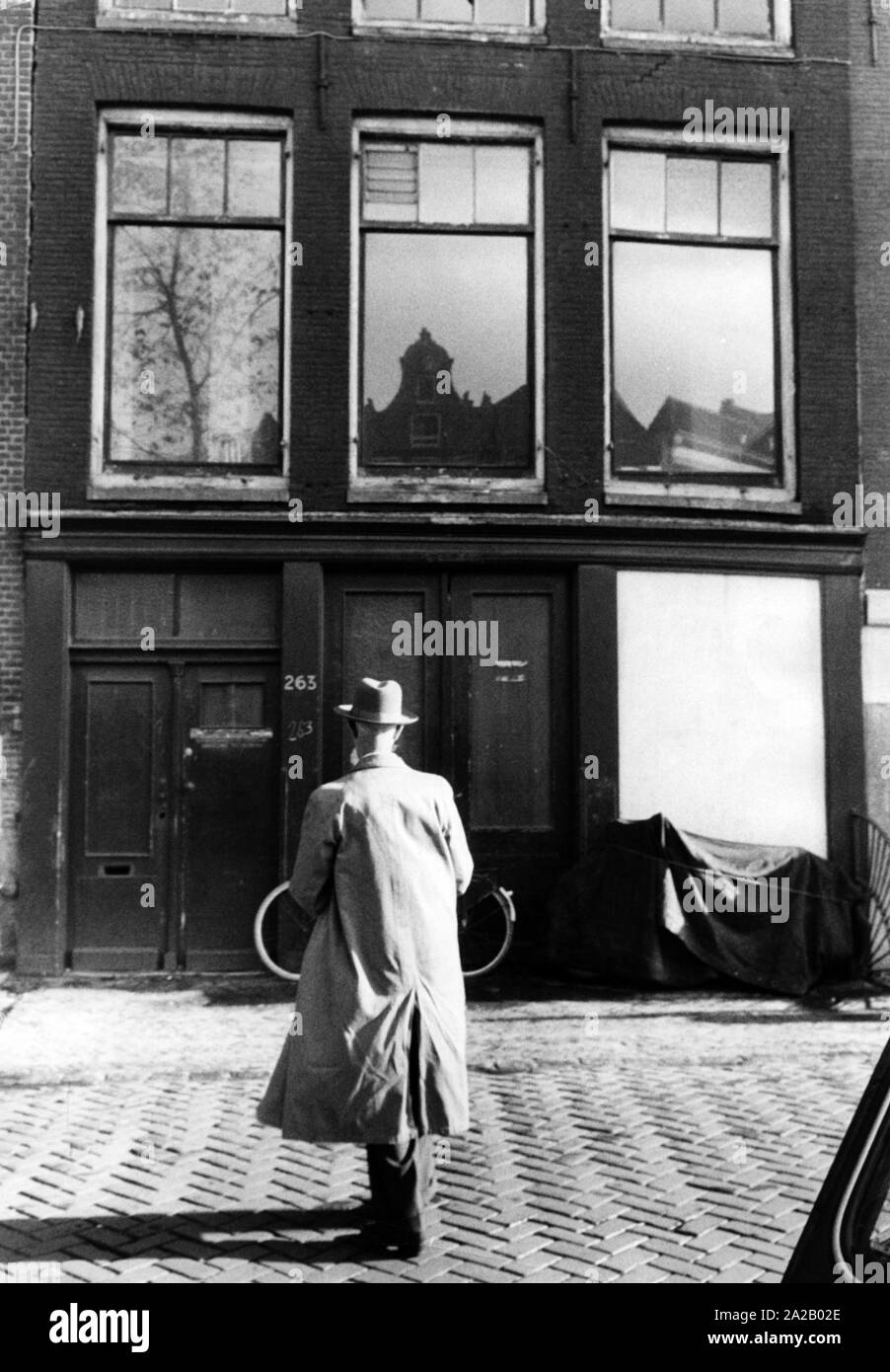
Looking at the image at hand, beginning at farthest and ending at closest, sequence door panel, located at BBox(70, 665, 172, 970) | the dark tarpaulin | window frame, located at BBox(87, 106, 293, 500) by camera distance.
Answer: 1. window frame, located at BBox(87, 106, 293, 500)
2. door panel, located at BBox(70, 665, 172, 970)
3. the dark tarpaulin

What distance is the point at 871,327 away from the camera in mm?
11594

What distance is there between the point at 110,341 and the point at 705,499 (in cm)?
512

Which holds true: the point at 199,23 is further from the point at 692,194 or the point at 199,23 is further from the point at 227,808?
the point at 227,808

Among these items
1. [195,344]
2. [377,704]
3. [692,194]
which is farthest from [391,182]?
[377,704]

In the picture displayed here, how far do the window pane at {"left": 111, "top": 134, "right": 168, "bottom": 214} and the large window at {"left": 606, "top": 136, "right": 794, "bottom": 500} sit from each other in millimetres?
3822

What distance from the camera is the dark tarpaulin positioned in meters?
9.53

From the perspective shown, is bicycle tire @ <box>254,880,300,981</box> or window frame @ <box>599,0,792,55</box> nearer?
bicycle tire @ <box>254,880,300,981</box>

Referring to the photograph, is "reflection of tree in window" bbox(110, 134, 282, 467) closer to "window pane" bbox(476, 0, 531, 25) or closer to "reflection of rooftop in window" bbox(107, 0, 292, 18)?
"reflection of rooftop in window" bbox(107, 0, 292, 18)

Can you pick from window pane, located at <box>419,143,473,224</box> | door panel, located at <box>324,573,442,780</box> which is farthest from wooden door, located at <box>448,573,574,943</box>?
window pane, located at <box>419,143,473,224</box>

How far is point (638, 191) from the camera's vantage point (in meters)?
11.3

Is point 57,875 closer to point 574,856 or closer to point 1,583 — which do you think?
point 1,583

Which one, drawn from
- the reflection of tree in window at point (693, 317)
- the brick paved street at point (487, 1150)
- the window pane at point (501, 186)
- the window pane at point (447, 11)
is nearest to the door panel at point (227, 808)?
the brick paved street at point (487, 1150)

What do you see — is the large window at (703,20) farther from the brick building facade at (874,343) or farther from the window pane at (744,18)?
the brick building facade at (874,343)

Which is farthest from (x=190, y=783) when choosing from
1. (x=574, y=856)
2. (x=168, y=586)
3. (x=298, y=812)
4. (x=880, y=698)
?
(x=880, y=698)
